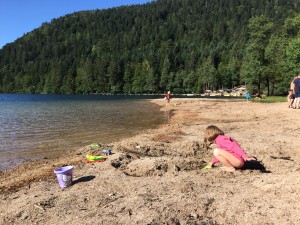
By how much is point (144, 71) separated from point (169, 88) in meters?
20.8

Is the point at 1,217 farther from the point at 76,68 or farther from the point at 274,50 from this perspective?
the point at 76,68

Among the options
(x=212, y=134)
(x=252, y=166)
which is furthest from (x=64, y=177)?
(x=252, y=166)

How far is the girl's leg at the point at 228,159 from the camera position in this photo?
7755mm

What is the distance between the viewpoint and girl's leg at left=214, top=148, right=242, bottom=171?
776 centimetres

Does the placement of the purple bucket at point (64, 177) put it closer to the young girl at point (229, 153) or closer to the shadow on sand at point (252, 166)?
the young girl at point (229, 153)

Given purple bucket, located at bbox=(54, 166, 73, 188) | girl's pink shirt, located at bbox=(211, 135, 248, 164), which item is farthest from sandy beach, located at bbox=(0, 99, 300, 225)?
girl's pink shirt, located at bbox=(211, 135, 248, 164)

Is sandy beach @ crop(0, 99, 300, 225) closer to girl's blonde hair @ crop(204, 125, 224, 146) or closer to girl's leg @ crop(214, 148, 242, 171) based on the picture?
girl's leg @ crop(214, 148, 242, 171)

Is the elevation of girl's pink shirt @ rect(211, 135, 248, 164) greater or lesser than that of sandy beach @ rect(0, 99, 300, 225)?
greater

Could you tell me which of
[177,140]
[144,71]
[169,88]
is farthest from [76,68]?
[177,140]

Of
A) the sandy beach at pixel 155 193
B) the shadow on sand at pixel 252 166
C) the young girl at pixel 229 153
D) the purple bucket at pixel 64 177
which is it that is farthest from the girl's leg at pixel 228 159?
the purple bucket at pixel 64 177

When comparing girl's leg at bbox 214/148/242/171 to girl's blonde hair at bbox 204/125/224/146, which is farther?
girl's blonde hair at bbox 204/125/224/146

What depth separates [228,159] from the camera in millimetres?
7805

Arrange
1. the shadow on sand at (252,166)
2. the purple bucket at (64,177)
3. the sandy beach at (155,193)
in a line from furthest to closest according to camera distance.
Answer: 1. the shadow on sand at (252,166)
2. the purple bucket at (64,177)
3. the sandy beach at (155,193)

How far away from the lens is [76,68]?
192 meters
